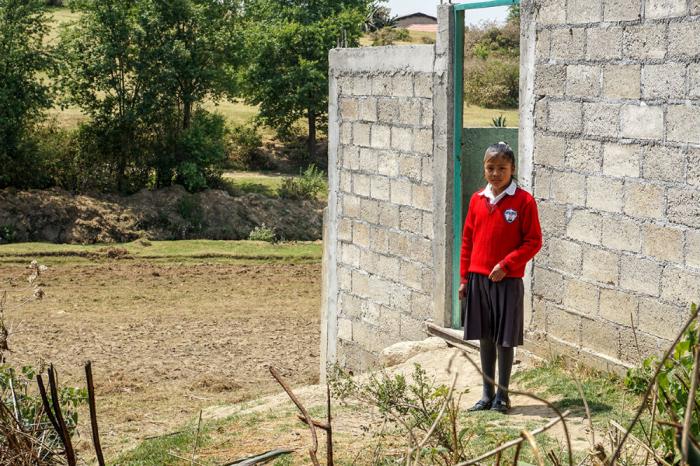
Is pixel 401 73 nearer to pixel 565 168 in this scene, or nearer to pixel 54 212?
pixel 565 168

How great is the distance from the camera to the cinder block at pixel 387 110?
9344 mm

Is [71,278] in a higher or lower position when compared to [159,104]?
lower

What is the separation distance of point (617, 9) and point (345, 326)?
15.2ft

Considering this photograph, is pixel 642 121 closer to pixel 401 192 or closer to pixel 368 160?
pixel 401 192

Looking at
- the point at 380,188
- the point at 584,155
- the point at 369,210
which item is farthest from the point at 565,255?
the point at 369,210

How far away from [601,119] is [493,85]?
1451 cm

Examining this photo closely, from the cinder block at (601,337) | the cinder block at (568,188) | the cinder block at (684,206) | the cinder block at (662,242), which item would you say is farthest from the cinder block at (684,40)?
the cinder block at (601,337)

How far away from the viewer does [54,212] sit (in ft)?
70.6

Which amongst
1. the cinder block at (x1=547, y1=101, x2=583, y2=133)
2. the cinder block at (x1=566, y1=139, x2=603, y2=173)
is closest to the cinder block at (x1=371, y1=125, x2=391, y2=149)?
the cinder block at (x1=547, y1=101, x2=583, y2=133)

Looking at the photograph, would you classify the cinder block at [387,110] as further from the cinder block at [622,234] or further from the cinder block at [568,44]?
the cinder block at [622,234]

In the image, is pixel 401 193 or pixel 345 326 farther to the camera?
pixel 345 326

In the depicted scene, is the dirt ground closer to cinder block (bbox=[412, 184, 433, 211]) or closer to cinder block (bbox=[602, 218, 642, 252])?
cinder block (bbox=[412, 184, 433, 211])

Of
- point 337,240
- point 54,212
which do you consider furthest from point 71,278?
point 337,240

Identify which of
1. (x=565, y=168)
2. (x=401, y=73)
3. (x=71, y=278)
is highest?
(x=401, y=73)
